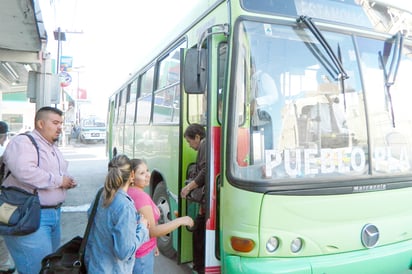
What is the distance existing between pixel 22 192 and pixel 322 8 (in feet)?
9.13

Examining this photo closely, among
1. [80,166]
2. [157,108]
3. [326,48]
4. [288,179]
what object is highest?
[326,48]

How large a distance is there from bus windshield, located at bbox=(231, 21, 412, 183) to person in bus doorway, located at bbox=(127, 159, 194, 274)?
2.04 ft

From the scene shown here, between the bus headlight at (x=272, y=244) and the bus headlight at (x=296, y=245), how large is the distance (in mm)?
114

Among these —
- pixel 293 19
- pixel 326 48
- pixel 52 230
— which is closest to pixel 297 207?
pixel 326 48

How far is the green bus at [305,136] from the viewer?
2.50 m

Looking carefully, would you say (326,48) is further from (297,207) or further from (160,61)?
(160,61)

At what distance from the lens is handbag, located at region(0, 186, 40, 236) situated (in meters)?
2.53

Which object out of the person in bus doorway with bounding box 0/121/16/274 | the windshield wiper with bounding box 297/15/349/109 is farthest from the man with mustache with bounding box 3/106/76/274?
the windshield wiper with bounding box 297/15/349/109

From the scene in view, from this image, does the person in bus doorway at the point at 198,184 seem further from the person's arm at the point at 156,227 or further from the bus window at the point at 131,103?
the bus window at the point at 131,103

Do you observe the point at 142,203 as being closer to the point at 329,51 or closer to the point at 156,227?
the point at 156,227

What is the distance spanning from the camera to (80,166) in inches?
557

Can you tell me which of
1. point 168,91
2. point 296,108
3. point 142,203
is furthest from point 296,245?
point 168,91

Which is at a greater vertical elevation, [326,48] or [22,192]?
[326,48]

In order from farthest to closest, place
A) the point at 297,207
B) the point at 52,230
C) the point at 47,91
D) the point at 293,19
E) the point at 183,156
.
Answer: the point at 47,91
the point at 183,156
the point at 52,230
the point at 293,19
the point at 297,207
